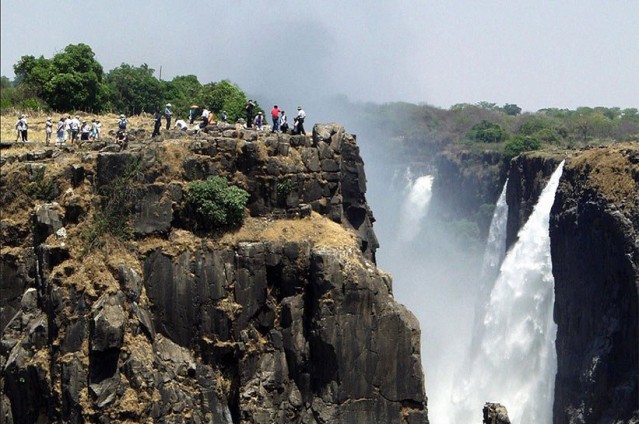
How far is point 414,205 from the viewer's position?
556 feet

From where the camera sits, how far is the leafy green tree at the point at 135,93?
82.9 meters

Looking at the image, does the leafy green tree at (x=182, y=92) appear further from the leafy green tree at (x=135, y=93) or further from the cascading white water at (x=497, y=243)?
the cascading white water at (x=497, y=243)

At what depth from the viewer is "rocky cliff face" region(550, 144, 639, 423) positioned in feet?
232

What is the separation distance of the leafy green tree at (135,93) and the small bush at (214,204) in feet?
120

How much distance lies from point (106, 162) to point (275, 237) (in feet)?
23.2

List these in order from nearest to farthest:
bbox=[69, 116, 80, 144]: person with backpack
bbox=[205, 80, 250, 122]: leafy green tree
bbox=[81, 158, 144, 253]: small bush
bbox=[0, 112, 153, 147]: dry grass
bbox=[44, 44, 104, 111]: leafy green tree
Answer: bbox=[81, 158, 144, 253]: small bush, bbox=[69, 116, 80, 144]: person with backpack, bbox=[0, 112, 153, 147]: dry grass, bbox=[205, 80, 250, 122]: leafy green tree, bbox=[44, 44, 104, 111]: leafy green tree

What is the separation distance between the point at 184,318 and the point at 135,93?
43.6 meters

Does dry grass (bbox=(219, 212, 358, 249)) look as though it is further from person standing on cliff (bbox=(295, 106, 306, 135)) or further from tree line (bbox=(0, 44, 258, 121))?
tree line (bbox=(0, 44, 258, 121))

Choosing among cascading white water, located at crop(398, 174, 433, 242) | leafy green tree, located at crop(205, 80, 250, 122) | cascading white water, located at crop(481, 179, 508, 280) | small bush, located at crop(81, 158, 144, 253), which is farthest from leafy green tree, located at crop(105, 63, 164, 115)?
cascading white water, located at crop(398, 174, 433, 242)

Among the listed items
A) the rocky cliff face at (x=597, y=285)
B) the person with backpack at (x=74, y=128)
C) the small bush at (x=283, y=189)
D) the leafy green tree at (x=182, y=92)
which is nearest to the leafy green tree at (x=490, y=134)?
the leafy green tree at (x=182, y=92)

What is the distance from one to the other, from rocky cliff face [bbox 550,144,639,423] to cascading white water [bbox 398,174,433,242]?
82040 millimetres

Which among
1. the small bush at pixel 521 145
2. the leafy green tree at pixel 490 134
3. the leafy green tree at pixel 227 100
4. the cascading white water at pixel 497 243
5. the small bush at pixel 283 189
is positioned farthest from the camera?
the leafy green tree at pixel 490 134

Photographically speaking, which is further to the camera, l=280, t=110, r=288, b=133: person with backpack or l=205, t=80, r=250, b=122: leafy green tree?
l=205, t=80, r=250, b=122: leafy green tree

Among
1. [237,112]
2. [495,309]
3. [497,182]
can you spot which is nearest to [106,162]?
[237,112]
